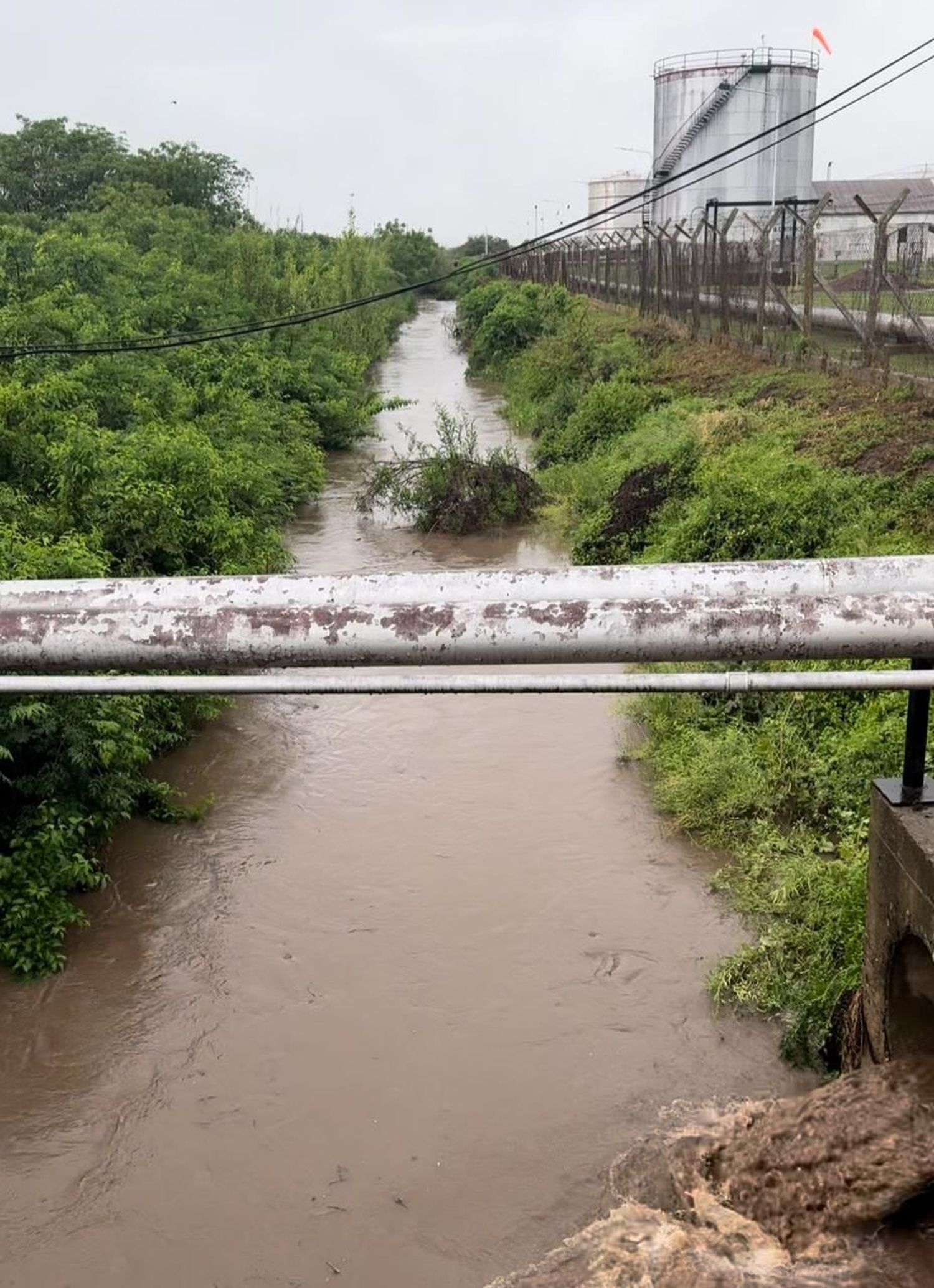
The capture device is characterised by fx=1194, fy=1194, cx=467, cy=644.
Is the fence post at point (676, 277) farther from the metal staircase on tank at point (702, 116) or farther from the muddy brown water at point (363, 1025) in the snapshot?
the metal staircase on tank at point (702, 116)

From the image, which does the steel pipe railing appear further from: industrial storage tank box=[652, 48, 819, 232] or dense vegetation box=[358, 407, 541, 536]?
industrial storage tank box=[652, 48, 819, 232]

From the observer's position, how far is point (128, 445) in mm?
9461

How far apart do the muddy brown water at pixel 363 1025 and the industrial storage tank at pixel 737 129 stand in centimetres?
3225

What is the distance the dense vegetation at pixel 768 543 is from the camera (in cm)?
496

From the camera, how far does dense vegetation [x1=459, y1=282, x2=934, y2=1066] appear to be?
496cm

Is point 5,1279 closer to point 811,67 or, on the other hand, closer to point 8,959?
point 8,959

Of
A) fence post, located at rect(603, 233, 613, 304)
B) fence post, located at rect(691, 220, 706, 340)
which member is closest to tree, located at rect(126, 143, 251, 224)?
fence post, located at rect(603, 233, 613, 304)

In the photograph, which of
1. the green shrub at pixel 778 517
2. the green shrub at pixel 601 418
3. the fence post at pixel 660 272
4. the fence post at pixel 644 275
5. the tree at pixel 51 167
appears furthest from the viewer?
the tree at pixel 51 167

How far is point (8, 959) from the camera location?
5.12m

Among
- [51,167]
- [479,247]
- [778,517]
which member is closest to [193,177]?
[51,167]

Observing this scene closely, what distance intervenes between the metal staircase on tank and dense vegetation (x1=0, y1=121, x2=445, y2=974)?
13.6 m

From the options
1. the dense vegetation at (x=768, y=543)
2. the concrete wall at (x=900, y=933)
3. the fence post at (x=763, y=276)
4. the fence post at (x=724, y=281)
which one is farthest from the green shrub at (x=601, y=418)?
the concrete wall at (x=900, y=933)

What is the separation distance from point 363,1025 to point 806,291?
35.9ft

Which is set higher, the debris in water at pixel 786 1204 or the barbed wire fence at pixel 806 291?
the barbed wire fence at pixel 806 291
